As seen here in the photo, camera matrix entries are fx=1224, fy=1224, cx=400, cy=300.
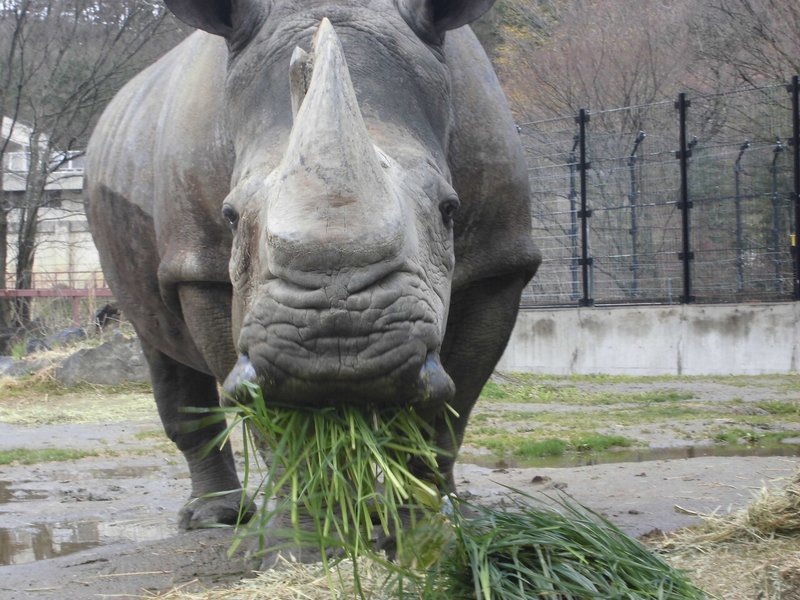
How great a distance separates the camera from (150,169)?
5.73 m

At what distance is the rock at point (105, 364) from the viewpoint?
1391cm

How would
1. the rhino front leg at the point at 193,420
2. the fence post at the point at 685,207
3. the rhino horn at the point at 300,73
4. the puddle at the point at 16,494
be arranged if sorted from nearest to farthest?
the rhino horn at the point at 300,73 → the rhino front leg at the point at 193,420 → the puddle at the point at 16,494 → the fence post at the point at 685,207

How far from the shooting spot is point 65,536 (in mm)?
5516

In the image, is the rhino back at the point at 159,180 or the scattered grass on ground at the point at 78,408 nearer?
the rhino back at the point at 159,180

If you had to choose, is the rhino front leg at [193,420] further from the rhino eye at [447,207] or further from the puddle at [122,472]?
the rhino eye at [447,207]

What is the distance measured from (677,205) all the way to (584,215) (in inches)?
42.9

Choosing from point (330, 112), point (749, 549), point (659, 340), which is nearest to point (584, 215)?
point (659, 340)

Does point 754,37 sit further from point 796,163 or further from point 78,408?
point 78,408

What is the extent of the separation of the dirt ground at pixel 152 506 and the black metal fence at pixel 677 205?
5.29m

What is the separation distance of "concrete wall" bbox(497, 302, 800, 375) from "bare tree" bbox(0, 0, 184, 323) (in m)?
10.6

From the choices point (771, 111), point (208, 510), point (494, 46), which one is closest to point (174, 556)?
point (208, 510)

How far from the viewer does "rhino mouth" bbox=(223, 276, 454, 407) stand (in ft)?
9.79

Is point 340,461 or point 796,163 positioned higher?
point 796,163

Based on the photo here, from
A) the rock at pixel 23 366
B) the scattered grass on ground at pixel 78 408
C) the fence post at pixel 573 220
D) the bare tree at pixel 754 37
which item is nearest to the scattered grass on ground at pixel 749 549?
the scattered grass on ground at pixel 78 408
